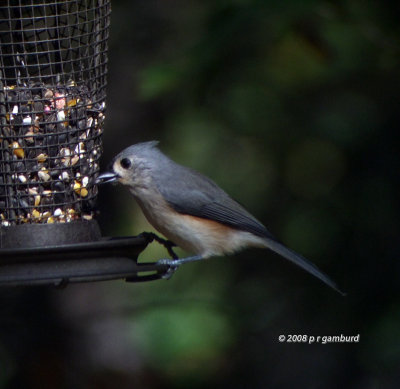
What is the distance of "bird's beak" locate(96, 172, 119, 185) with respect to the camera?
5277mm

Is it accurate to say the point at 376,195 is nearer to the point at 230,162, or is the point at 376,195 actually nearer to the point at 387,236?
the point at 387,236

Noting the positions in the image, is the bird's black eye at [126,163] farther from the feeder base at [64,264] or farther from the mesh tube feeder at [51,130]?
the feeder base at [64,264]

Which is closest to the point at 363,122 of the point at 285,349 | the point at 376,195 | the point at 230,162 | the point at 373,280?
the point at 376,195

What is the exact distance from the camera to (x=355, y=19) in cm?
586

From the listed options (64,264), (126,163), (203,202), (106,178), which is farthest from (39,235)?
(203,202)

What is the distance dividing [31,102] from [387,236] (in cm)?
278

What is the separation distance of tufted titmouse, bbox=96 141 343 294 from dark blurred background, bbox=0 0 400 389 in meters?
0.63

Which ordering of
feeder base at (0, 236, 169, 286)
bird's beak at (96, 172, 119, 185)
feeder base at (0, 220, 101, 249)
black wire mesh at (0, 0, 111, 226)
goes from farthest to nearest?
1. bird's beak at (96, 172, 119, 185)
2. black wire mesh at (0, 0, 111, 226)
3. feeder base at (0, 220, 101, 249)
4. feeder base at (0, 236, 169, 286)

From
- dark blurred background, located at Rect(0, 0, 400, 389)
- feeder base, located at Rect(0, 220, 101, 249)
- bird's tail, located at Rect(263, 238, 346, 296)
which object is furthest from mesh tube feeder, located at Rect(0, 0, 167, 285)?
bird's tail, located at Rect(263, 238, 346, 296)

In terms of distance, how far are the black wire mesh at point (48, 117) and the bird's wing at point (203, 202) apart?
1.75 ft

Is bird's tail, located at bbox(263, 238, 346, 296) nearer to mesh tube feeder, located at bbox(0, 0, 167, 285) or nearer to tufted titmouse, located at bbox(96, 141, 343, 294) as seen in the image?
tufted titmouse, located at bbox(96, 141, 343, 294)

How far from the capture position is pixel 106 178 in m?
5.34

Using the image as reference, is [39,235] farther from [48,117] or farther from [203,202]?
[203,202]

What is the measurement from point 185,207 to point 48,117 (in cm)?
105
